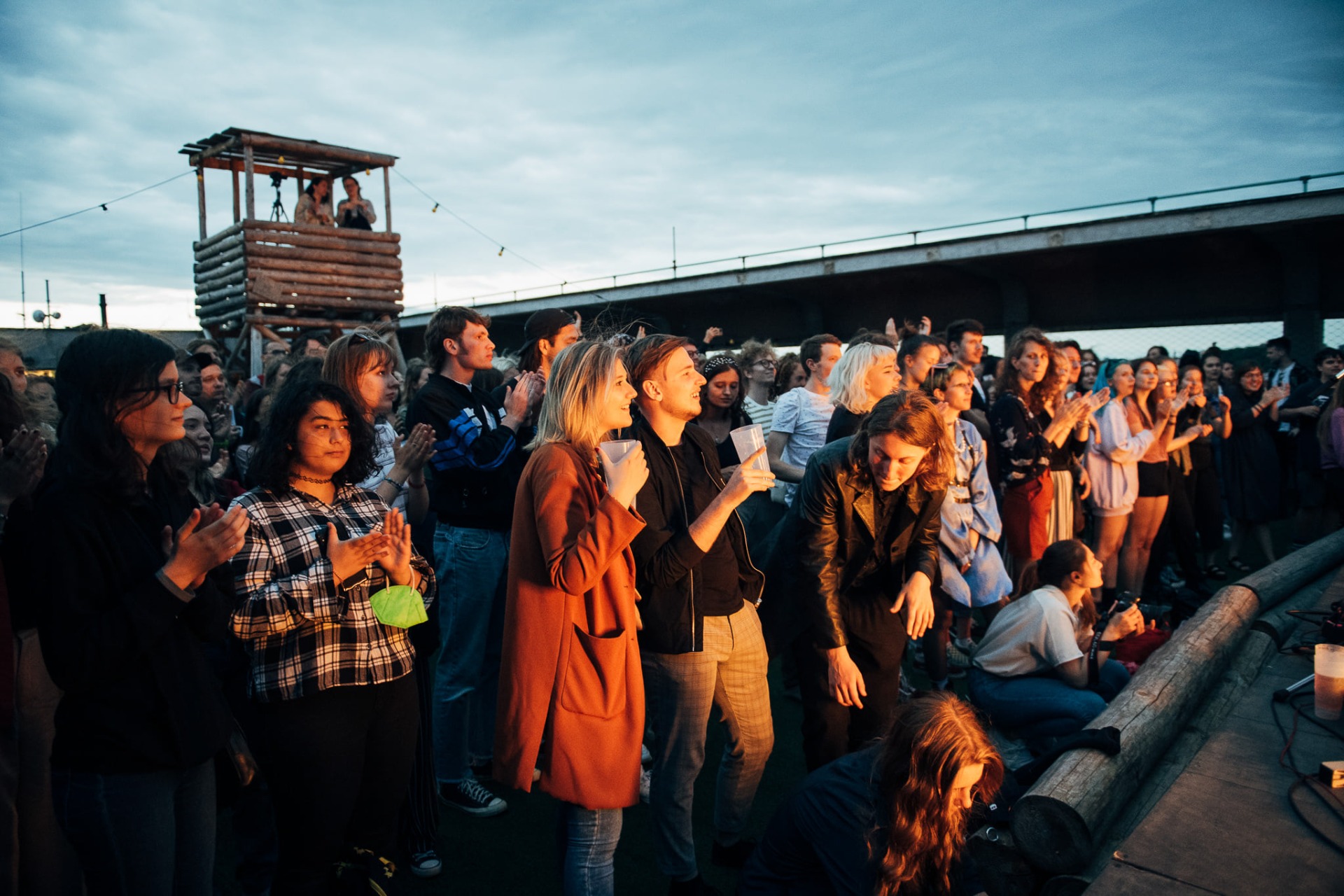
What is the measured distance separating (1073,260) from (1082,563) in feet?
32.0

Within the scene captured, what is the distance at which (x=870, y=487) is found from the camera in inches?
132

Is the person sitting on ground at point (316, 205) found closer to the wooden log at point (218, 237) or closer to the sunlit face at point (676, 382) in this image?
the wooden log at point (218, 237)

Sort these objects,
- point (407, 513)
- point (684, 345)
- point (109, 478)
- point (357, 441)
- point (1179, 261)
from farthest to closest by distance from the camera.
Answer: point (1179, 261) → point (407, 513) → point (684, 345) → point (357, 441) → point (109, 478)

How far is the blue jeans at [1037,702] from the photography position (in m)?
3.82

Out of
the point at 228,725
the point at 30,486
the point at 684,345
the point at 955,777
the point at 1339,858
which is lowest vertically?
the point at 1339,858

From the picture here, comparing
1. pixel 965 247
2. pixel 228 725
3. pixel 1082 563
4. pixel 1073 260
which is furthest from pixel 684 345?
pixel 1073 260

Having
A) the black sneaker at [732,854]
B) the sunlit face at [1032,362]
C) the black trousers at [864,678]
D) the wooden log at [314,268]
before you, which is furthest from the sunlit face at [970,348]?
the wooden log at [314,268]

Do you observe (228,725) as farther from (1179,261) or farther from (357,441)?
(1179,261)

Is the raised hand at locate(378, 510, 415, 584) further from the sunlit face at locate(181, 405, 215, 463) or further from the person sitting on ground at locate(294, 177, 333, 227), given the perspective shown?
the person sitting on ground at locate(294, 177, 333, 227)

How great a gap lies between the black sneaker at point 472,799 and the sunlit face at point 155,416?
216 cm

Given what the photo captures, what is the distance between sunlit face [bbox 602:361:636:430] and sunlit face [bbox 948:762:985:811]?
1.39 metres

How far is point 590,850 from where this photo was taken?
98.3 inches

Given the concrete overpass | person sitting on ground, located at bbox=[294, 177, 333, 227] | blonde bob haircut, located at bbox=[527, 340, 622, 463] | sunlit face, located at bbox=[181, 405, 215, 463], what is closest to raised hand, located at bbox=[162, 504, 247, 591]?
blonde bob haircut, located at bbox=[527, 340, 622, 463]

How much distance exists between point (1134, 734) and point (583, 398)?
8.55 ft
